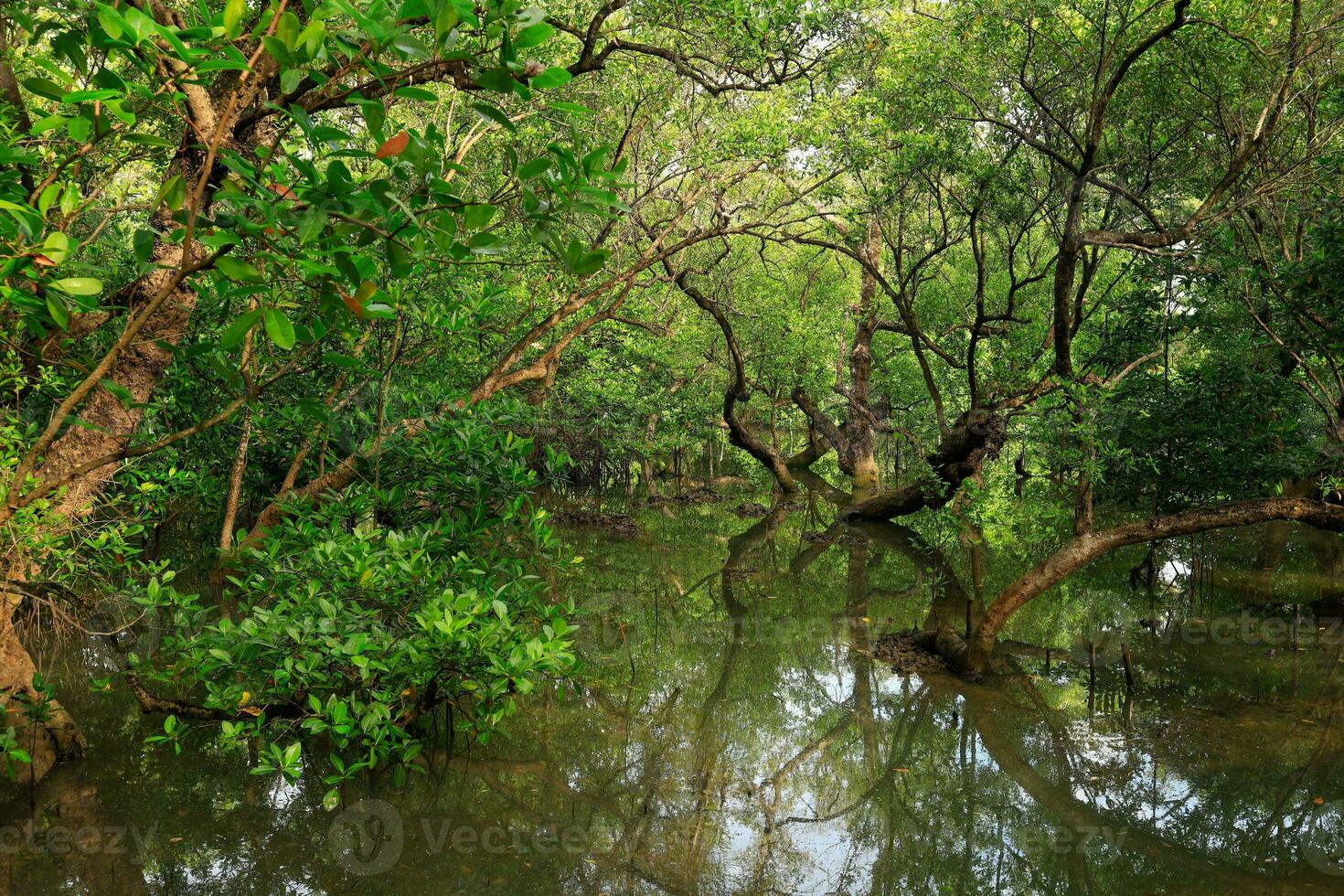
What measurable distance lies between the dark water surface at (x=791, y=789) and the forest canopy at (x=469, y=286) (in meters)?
0.46

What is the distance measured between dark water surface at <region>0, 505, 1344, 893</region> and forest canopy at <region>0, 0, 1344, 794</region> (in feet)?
1.51

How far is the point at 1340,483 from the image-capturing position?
593 cm

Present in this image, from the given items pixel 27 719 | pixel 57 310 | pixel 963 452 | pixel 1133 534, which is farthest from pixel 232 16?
pixel 963 452

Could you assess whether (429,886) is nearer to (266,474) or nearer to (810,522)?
(266,474)

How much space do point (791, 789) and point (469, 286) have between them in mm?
4808

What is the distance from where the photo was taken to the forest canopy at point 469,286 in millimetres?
1981

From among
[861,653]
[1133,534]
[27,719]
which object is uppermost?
[1133,534]

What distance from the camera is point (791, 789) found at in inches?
203

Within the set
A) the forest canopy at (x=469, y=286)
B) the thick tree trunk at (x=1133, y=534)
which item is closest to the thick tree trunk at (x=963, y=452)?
the forest canopy at (x=469, y=286)

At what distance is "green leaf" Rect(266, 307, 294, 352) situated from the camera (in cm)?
173

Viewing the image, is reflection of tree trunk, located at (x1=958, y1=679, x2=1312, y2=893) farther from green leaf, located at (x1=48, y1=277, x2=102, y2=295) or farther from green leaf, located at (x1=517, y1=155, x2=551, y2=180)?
green leaf, located at (x1=48, y1=277, x2=102, y2=295)

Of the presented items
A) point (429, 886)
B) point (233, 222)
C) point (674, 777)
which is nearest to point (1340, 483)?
point (674, 777)

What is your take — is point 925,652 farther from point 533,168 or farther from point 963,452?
point 533,168

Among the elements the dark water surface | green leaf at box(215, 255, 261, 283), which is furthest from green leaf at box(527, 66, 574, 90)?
the dark water surface
